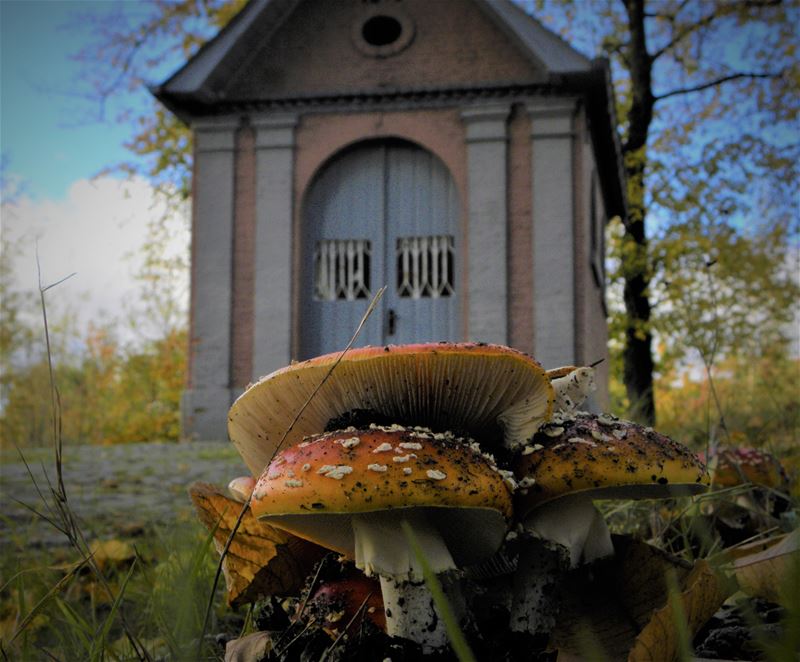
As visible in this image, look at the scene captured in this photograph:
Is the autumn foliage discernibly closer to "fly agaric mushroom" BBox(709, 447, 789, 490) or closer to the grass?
the grass

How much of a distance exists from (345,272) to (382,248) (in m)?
0.57

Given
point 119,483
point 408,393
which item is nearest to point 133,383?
point 119,483

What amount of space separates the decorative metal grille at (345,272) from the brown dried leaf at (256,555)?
7.58 meters

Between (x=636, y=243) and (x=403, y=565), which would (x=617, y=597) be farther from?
(x=636, y=243)

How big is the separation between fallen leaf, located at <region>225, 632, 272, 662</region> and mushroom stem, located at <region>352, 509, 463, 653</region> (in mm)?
260

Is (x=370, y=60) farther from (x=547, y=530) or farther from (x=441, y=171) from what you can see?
(x=547, y=530)

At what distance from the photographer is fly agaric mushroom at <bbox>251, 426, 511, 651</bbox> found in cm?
117

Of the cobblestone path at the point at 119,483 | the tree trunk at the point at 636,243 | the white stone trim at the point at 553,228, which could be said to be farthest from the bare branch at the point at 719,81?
the cobblestone path at the point at 119,483

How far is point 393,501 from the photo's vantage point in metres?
1.16

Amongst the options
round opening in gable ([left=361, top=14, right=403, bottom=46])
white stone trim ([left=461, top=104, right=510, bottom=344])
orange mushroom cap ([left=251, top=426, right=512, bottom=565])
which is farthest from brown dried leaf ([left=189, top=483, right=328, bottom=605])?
round opening in gable ([left=361, top=14, right=403, bottom=46])

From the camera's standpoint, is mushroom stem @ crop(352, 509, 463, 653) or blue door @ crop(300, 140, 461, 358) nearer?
mushroom stem @ crop(352, 509, 463, 653)

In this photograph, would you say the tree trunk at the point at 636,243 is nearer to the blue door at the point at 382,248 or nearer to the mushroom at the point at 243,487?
the blue door at the point at 382,248

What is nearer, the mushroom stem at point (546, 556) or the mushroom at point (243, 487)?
the mushroom stem at point (546, 556)

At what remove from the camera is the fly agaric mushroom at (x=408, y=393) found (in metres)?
1.27
